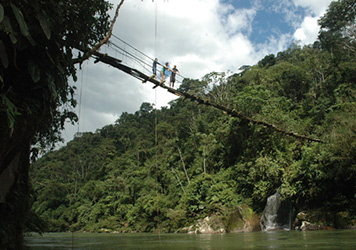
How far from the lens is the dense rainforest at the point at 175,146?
3.13 m

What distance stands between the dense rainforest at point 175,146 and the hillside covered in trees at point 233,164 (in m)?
0.08

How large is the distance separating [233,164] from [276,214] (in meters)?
5.72

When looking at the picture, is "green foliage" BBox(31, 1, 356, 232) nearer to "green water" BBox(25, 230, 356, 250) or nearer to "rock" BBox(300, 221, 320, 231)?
"rock" BBox(300, 221, 320, 231)

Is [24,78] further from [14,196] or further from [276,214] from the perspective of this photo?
[276,214]

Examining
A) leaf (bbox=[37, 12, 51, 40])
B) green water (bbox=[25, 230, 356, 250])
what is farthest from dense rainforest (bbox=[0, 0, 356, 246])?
green water (bbox=[25, 230, 356, 250])

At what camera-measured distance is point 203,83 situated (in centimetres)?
2794

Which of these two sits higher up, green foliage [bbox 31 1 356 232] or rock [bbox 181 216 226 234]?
green foliage [bbox 31 1 356 232]

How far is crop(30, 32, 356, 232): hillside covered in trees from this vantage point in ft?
39.0

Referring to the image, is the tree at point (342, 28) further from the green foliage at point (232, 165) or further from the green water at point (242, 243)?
the green water at point (242, 243)

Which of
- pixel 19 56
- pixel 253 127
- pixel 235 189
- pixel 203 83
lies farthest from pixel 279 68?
pixel 19 56

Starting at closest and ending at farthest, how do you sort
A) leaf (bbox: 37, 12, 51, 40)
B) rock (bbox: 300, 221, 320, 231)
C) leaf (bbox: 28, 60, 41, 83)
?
leaf (bbox: 37, 12, 51, 40) → leaf (bbox: 28, 60, 41, 83) → rock (bbox: 300, 221, 320, 231)

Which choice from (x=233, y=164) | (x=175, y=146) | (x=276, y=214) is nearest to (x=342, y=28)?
(x=233, y=164)

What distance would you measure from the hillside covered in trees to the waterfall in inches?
19.2

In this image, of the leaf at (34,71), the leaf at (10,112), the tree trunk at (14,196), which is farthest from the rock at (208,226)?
the leaf at (10,112)
